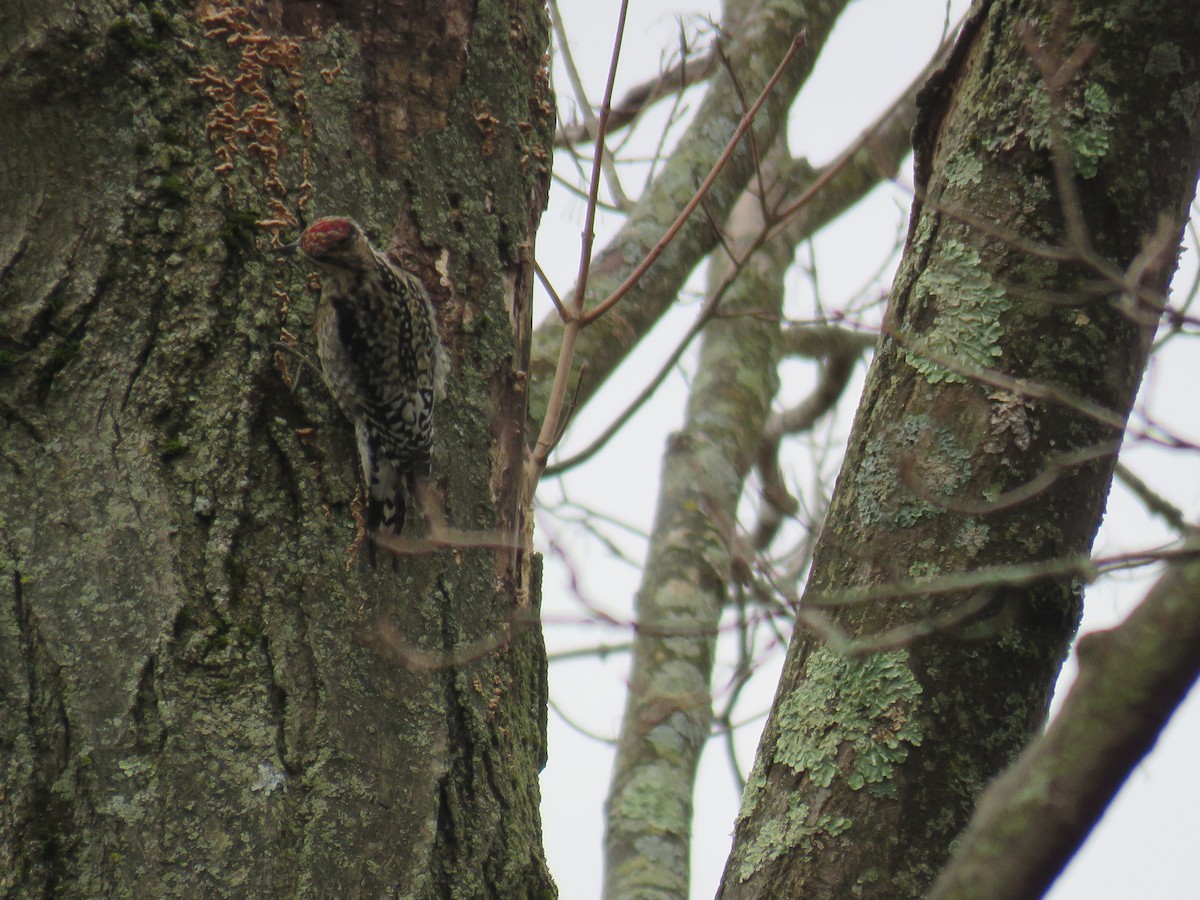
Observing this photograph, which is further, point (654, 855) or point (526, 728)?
point (654, 855)

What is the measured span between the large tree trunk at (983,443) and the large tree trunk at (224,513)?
657 millimetres

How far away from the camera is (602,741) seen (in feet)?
18.4

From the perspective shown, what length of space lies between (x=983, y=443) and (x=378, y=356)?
186 cm

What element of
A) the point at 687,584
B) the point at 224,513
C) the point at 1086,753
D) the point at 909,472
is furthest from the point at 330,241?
the point at 687,584

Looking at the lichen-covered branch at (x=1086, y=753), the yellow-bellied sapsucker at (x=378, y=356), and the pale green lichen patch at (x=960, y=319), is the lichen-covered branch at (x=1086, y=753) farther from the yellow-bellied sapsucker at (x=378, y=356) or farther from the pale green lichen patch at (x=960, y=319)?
the yellow-bellied sapsucker at (x=378, y=356)

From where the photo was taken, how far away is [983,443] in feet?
7.15

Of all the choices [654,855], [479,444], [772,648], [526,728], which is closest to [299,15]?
[479,444]

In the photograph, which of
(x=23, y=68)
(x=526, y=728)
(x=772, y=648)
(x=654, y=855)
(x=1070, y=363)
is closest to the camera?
(x=1070, y=363)

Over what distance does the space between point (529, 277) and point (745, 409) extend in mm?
3658

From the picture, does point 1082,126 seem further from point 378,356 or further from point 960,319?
point 378,356

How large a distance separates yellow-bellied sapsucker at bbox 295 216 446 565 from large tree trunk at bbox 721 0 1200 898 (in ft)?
2.98

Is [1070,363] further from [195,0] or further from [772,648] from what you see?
[195,0]

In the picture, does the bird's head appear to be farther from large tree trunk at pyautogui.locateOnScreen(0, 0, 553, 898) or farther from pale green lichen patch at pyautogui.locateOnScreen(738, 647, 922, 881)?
pale green lichen patch at pyautogui.locateOnScreen(738, 647, 922, 881)

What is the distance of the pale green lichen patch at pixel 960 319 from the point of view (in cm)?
221
